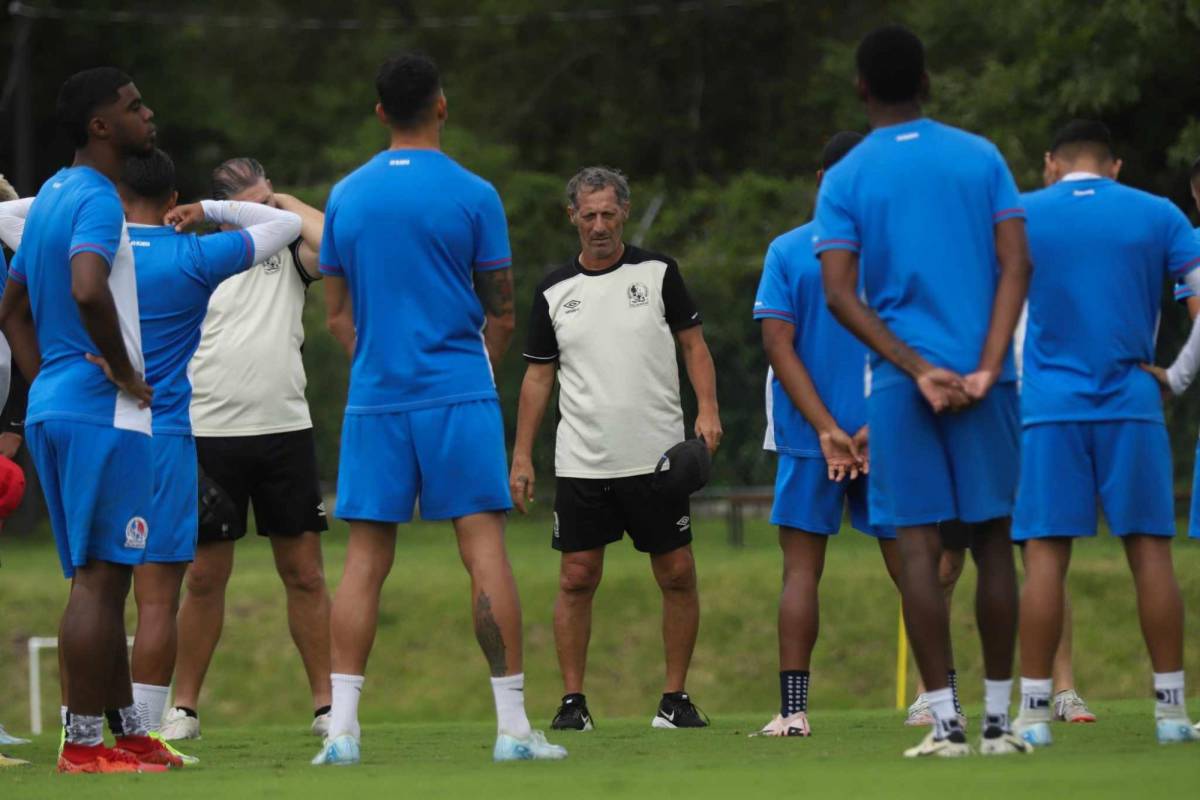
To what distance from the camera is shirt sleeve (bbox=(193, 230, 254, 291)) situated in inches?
306

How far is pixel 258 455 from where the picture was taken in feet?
31.4

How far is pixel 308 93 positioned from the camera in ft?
121

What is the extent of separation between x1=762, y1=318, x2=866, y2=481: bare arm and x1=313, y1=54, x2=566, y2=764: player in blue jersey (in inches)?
57.0

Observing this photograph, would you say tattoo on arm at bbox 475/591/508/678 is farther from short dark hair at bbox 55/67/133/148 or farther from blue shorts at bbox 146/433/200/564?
short dark hair at bbox 55/67/133/148

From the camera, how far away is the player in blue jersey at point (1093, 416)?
24.1 ft

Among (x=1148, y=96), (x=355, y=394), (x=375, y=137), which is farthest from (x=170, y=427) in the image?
(x=375, y=137)

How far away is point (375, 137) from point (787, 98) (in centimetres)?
663

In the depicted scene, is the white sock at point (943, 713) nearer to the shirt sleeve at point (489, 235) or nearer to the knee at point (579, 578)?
the shirt sleeve at point (489, 235)

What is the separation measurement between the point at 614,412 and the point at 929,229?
10.8 feet

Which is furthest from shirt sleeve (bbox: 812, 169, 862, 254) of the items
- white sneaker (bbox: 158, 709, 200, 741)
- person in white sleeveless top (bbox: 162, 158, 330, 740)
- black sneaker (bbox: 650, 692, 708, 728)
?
white sneaker (bbox: 158, 709, 200, 741)

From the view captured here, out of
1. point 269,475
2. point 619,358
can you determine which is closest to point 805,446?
point 619,358

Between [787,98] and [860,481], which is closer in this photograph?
[860,481]

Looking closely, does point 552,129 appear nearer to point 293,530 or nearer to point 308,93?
point 308,93

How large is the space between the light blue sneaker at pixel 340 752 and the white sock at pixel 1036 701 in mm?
2265
